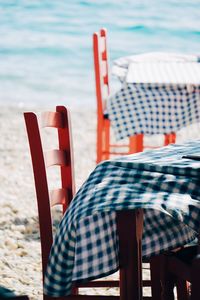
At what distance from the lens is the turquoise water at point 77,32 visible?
56.0 feet

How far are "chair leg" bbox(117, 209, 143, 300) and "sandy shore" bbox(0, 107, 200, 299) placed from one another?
1281 mm

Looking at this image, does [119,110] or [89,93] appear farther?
[89,93]

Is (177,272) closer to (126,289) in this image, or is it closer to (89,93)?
(126,289)

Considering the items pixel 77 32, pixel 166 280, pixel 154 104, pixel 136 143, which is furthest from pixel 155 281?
pixel 77 32

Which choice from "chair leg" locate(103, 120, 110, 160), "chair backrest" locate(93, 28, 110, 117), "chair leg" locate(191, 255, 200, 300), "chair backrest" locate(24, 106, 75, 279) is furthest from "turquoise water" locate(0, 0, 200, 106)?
"chair leg" locate(191, 255, 200, 300)

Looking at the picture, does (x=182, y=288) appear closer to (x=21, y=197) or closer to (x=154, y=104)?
(x=154, y=104)

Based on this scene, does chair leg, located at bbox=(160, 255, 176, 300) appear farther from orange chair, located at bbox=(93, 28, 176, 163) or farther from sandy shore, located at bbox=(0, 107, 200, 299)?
orange chair, located at bbox=(93, 28, 176, 163)

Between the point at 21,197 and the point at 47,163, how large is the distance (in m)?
2.89

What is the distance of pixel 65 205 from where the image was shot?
2398 mm

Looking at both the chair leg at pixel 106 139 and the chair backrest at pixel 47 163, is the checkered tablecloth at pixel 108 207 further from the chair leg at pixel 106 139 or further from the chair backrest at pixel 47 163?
the chair leg at pixel 106 139

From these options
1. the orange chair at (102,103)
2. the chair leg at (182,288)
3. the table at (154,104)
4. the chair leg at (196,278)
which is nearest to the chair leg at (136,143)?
the orange chair at (102,103)

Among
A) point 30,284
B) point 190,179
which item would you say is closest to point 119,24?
point 30,284

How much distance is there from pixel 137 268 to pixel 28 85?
1347cm

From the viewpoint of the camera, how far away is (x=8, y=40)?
19.1 metres
